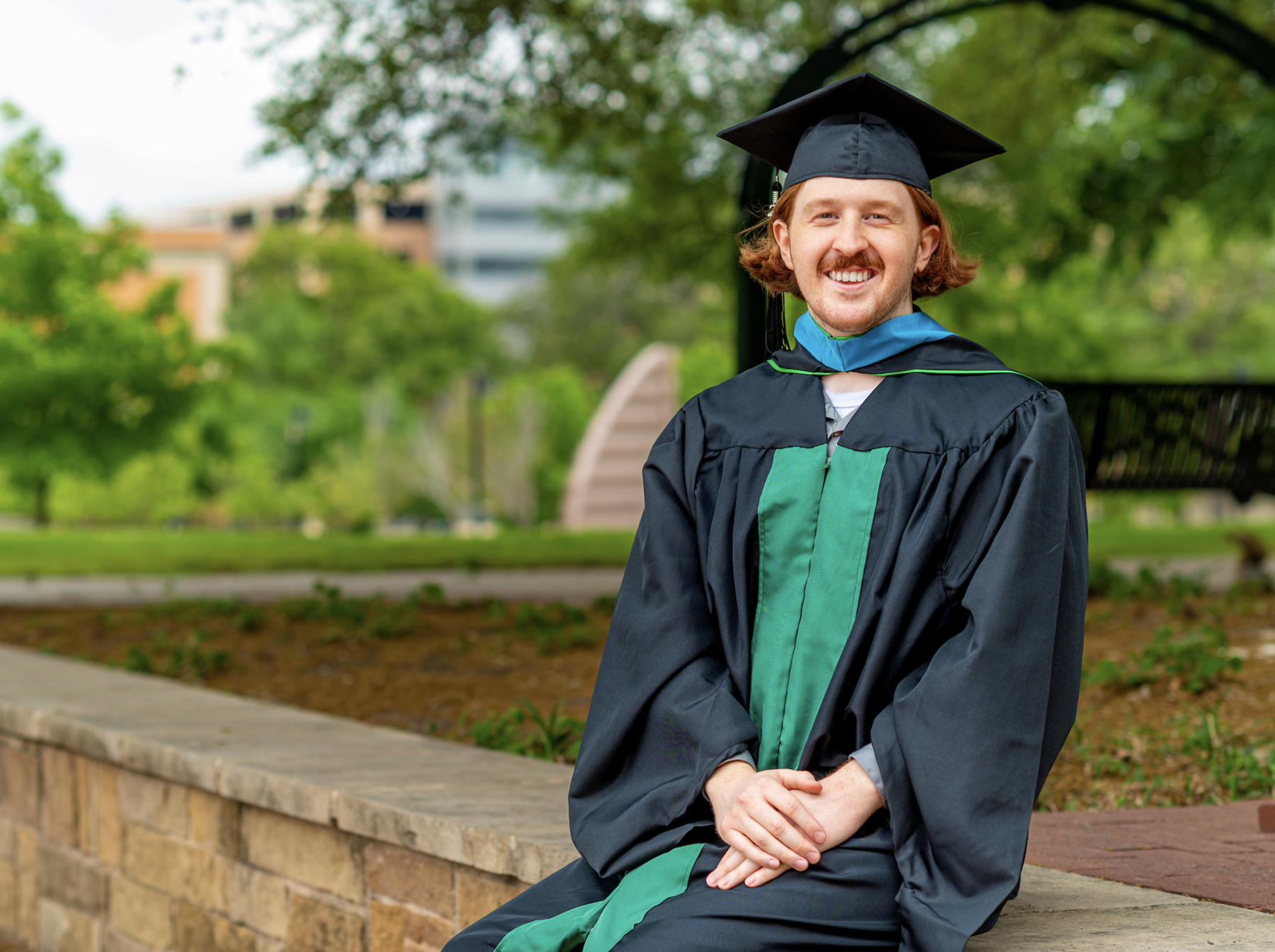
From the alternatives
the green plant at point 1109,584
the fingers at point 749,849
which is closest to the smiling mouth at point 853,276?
the fingers at point 749,849

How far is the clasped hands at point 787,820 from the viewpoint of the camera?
1966 mm

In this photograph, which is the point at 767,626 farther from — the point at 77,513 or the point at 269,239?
the point at 269,239

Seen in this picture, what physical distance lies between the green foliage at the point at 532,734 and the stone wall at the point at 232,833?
0.38 meters

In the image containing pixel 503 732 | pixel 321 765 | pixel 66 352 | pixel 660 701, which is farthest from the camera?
pixel 66 352

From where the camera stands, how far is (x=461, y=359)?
49.0m

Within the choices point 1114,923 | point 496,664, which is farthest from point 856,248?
point 496,664

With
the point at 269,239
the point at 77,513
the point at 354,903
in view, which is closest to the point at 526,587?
the point at 354,903

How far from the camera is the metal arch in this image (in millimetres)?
6484

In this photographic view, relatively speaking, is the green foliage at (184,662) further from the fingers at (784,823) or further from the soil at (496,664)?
the fingers at (784,823)

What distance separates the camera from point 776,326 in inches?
102

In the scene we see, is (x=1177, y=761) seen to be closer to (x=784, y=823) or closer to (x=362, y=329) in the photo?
(x=784, y=823)

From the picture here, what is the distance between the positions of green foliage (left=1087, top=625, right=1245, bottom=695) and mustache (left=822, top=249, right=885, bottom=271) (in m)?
3.51

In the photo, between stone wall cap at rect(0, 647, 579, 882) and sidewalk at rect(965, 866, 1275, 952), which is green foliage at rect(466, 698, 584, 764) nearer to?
stone wall cap at rect(0, 647, 579, 882)

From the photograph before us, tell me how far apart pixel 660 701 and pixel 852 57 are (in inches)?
215
